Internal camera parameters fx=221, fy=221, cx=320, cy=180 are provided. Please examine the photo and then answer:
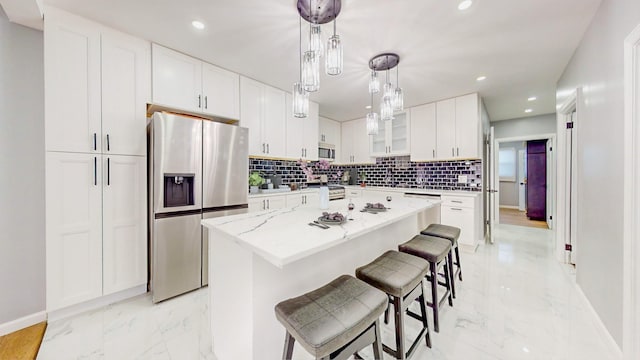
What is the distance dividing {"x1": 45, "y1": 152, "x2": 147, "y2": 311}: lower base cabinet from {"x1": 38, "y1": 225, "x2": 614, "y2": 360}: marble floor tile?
9.0 inches

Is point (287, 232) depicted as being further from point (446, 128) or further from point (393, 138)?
point (393, 138)

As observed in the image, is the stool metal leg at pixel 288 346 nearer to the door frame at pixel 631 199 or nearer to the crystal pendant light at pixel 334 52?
the crystal pendant light at pixel 334 52

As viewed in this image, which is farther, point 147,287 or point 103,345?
point 147,287

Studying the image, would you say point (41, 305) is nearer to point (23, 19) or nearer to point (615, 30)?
point (23, 19)

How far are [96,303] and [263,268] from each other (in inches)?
79.2

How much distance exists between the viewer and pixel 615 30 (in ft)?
4.85

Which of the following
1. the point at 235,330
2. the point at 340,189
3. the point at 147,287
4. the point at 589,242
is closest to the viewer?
the point at 235,330

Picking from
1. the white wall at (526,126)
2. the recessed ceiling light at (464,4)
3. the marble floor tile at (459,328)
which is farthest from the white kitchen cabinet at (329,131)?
the white wall at (526,126)

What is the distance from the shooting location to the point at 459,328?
1710 mm

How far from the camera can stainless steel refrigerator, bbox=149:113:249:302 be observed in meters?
2.05

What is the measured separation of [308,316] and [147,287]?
2192mm

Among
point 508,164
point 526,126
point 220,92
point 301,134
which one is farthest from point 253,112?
point 508,164

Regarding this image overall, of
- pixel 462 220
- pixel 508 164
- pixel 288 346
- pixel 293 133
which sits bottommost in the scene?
pixel 288 346

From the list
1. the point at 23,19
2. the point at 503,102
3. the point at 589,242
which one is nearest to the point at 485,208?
the point at 503,102
